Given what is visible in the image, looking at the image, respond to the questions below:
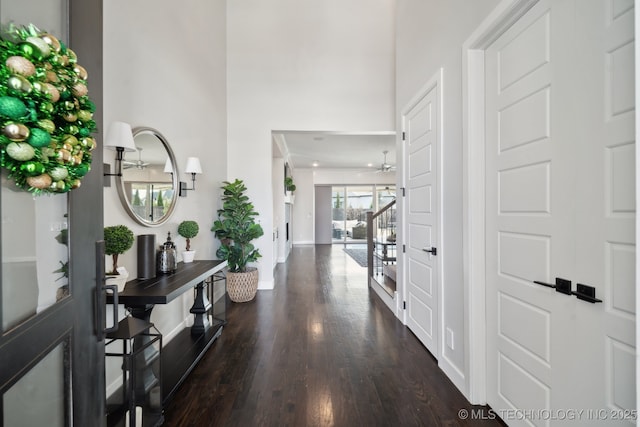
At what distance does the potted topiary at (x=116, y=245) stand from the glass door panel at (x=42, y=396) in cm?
84

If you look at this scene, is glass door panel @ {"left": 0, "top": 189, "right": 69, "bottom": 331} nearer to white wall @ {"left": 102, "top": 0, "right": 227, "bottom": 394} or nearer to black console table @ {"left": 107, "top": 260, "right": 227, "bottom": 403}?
black console table @ {"left": 107, "top": 260, "right": 227, "bottom": 403}

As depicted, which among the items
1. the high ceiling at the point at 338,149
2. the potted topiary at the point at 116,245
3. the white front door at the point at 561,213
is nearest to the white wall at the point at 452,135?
the white front door at the point at 561,213

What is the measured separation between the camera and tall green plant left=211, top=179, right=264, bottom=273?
375 centimetres

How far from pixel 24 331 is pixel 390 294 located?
339 cm

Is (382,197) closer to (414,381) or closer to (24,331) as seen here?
(414,381)

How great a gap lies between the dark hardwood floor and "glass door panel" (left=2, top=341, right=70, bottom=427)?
1002mm

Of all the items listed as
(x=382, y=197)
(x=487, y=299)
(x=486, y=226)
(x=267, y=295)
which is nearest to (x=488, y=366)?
(x=487, y=299)

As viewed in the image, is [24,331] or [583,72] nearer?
[24,331]

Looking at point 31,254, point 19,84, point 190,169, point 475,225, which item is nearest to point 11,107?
point 19,84

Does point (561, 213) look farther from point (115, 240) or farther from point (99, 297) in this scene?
point (115, 240)

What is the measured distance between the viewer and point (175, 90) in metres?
2.71

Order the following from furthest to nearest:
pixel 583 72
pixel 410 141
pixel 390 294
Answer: pixel 390 294 < pixel 410 141 < pixel 583 72

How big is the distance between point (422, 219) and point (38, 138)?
2.52 m

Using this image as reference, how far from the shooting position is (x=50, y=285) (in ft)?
2.77
